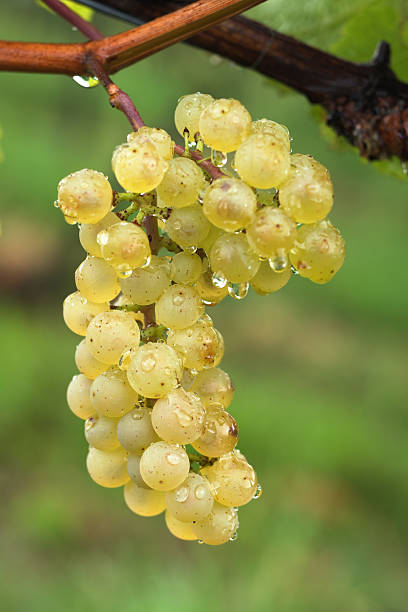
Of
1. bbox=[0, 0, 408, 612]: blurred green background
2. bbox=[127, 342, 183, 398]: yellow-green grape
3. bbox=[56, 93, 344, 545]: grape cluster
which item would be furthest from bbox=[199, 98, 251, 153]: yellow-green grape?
bbox=[0, 0, 408, 612]: blurred green background

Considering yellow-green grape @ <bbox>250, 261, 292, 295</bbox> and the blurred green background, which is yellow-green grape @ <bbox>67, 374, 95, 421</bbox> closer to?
yellow-green grape @ <bbox>250, 261, 292, 295</bbox>

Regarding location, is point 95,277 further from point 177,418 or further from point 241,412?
point 241,412

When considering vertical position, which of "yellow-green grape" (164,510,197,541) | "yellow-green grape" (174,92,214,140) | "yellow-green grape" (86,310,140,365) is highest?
"yellow-green grape" (174,92,214,140)

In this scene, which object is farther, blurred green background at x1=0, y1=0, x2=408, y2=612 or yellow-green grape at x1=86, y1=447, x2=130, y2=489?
blurred green background at x1=0, y1=0, x2=408, y2=612

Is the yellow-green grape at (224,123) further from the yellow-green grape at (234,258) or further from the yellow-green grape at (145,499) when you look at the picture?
the yellow-green grape at (145,499)

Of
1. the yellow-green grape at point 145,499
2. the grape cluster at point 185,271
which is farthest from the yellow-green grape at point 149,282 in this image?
the yellow-green grape at point 145,499

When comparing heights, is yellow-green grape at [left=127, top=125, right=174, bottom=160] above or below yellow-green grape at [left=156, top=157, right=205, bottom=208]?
above

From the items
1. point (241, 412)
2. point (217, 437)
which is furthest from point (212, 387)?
point (241, 412)

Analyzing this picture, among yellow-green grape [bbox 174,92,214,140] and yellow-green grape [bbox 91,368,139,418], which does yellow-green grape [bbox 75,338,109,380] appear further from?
yellow-green grape [bbox 174,92,214,140]
